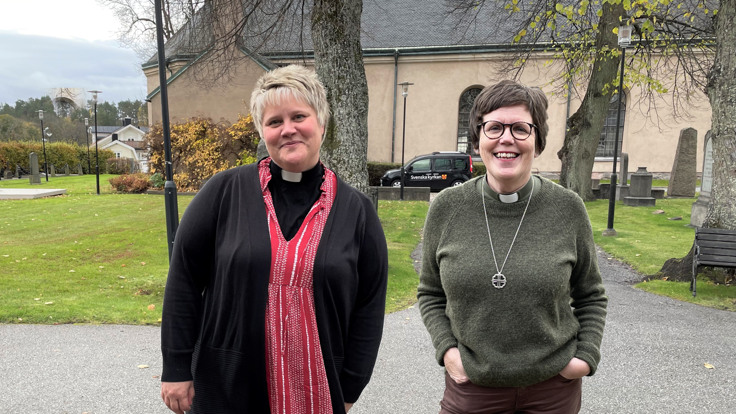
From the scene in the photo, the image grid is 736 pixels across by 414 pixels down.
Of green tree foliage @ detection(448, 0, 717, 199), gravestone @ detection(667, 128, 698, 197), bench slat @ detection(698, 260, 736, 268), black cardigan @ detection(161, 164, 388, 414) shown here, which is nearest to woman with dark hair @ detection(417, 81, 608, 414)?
black cardigan @ detection(161, 164, 388, 414)

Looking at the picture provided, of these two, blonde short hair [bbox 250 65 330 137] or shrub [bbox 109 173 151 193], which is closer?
blonde short hair [bbox 250 65 330 137]

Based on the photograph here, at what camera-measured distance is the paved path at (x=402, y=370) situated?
137 inches

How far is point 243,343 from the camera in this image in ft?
5.67

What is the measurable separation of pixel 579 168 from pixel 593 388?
13552mm

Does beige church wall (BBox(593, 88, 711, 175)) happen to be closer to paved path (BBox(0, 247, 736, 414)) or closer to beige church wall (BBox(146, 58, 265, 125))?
beige church wall (BBox(146, 58, 265, 125))

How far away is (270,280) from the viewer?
1697mm

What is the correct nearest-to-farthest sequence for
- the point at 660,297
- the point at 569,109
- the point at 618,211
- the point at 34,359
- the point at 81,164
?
the point at 34,359, the point at 660,297, the point at 618,211, the point at 569,109, the point at 81,164

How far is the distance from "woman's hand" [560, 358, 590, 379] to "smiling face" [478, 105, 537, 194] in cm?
65

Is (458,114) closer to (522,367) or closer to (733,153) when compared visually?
(733,153)

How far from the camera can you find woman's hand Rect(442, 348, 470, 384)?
184cm

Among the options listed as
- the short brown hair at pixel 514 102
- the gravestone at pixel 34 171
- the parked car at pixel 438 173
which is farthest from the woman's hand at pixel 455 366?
the gravestone at pixel 34 171

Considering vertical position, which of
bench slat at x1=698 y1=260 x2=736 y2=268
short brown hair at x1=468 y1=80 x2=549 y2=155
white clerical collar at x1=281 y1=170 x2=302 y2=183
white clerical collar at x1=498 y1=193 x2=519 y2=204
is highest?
short brown hair at x1=468 y1=80 x2=549 y2=155

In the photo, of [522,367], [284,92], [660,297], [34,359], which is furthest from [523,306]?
[660,297]

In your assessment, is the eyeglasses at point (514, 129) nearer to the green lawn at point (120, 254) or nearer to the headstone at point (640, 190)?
the green lawn at point (120, 254)
